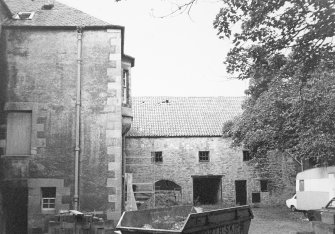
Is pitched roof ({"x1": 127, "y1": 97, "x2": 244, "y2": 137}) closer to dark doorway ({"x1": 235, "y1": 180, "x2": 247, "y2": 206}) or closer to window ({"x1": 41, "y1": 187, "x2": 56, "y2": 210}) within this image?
dark doorway ({"x1": 235, "y1": 180, "x2": 247, "y2": 206})

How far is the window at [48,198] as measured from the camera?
14.7m

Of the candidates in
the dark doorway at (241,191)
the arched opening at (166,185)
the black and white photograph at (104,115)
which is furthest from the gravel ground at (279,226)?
the arched opening at (166,185)

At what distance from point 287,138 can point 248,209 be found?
12.8m

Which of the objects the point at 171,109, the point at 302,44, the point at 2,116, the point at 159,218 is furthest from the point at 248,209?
the point at 171,109

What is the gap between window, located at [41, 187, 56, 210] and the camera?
48.2ft

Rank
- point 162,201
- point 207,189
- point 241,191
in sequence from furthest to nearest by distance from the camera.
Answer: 1. point 207,189
2. point 241,191
3. point 162,201

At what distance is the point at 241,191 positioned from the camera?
3222 cm

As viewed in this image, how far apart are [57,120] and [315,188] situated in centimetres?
1602

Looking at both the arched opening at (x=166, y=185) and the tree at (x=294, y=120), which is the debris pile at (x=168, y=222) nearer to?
the tree at (x=294, y=120)

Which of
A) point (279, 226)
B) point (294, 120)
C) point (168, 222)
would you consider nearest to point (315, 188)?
point (294, 120)

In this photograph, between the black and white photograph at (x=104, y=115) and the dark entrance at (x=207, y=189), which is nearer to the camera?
the black and white photograph at (x=104, y=115)

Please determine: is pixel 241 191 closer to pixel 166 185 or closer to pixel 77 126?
pixel 166 185

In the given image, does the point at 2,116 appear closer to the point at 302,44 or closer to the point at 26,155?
the point at 26,155

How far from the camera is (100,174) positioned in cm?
1483
